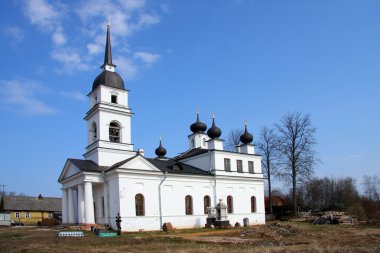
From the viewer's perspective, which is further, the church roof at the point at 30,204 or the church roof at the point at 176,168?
the church roof at the point at 30,204

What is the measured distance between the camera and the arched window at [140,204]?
1160 inches

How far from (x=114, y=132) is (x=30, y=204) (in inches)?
1292

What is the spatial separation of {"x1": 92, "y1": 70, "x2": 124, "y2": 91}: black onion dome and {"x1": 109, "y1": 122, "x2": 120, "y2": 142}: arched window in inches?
128

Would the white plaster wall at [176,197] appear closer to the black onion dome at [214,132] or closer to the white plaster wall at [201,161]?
the white plaster wall at [201,161]

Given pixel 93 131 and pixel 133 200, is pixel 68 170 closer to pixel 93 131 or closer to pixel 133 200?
pixel 93 131

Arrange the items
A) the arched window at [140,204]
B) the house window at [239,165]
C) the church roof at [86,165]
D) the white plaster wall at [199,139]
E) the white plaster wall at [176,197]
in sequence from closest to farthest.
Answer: the white plaster wall at [176,197], the arched window at [140,204], the church roof at [86,165], the house window at [239,165], the white plaster wall at [199,139]

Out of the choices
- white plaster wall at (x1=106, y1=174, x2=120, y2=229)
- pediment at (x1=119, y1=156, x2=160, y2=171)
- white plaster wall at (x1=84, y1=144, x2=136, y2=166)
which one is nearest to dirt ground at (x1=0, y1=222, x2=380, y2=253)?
white plaster wall at (x1=106, y1=174, x2=120, y2=229)

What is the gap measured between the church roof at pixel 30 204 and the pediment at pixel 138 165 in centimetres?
3523

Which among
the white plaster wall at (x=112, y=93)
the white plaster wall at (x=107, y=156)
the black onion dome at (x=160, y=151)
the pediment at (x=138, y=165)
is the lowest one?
the pediment at (x=138, y=165)

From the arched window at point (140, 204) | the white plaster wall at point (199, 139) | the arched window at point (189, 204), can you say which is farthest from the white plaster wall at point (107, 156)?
the white plaster wall at point (199, 139)

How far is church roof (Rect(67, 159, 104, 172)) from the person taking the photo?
29.6 m

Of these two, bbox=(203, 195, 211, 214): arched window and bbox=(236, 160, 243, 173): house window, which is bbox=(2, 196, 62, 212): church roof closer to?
bbox=(203, 195, 211, 214): arched window

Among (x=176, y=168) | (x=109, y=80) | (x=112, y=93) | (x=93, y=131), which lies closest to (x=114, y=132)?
(x=93, y=131)

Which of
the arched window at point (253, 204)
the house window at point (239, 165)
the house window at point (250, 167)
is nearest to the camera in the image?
the house window at point (239, 165)
